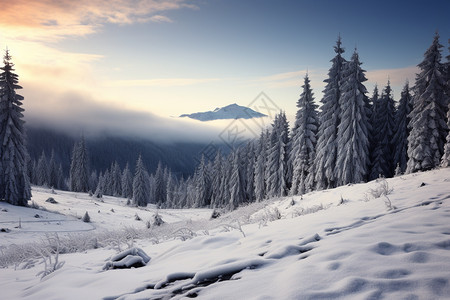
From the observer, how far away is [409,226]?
4.01 meters

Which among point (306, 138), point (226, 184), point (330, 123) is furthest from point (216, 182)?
point (330, 123)

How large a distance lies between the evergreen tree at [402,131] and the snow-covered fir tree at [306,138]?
9.33 metres

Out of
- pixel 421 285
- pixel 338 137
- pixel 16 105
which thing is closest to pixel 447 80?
pixel 338 137

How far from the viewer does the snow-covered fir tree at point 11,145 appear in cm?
2347

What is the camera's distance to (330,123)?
28.0 m

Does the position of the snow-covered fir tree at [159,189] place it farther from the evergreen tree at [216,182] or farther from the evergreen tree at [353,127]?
the evergreen tree at [353,127]

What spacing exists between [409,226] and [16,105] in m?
31.6

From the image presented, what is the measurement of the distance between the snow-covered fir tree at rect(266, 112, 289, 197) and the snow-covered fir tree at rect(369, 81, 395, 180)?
11554 mm

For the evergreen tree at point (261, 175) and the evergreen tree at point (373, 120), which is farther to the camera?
the evergreen tree at point (261, 175)

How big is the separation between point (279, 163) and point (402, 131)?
15.9 meters

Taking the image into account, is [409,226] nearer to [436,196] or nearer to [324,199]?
[436,196]

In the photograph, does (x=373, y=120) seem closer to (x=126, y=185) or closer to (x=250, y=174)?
(x=250, y=174)

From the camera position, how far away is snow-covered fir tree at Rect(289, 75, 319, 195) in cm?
3031

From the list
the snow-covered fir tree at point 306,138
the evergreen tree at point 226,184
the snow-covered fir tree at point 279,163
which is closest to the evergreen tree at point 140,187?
the evergreen tree at point 226,184
